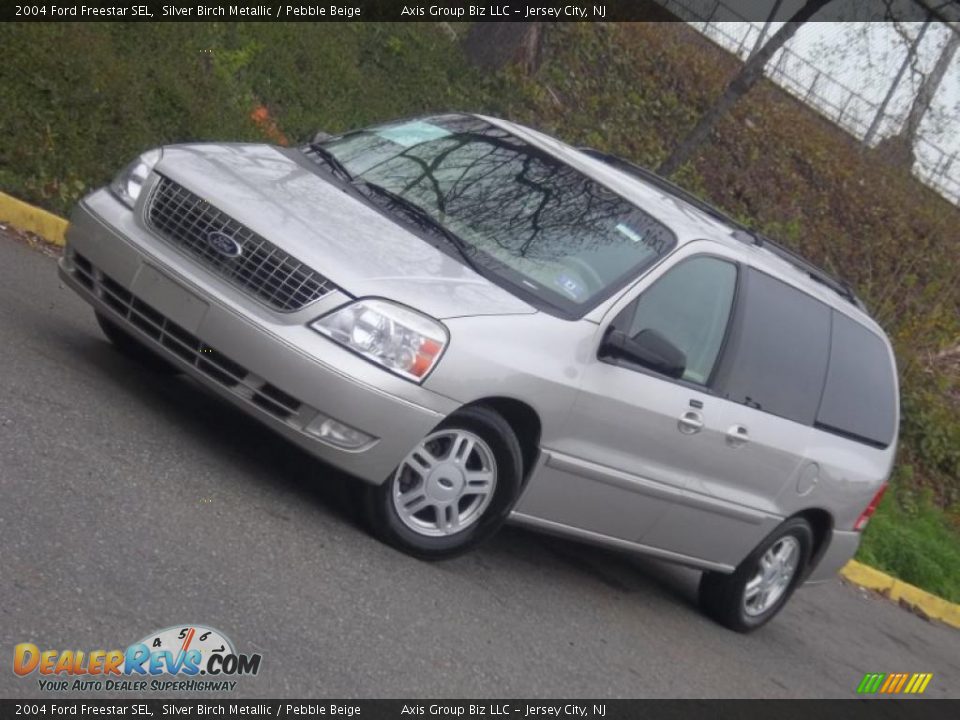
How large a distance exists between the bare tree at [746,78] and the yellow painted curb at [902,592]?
472 cm

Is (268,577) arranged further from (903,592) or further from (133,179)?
(903,592)

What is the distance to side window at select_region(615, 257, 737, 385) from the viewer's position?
6.85 meters

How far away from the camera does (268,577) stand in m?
5.55

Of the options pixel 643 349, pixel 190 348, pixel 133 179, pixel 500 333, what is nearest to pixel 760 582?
pixel 643 349

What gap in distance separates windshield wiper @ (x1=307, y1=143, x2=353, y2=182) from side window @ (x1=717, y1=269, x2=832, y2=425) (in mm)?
2030

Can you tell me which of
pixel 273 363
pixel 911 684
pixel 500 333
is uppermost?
pixel 500 333

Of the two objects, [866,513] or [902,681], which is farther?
[902,681]

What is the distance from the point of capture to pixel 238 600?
5230mm

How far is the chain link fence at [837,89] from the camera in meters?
22.2

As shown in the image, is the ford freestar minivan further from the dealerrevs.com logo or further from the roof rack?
the dealerrevs.com logo

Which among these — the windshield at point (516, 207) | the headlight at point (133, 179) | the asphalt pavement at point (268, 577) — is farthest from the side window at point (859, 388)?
the headlight at point (133, 179)

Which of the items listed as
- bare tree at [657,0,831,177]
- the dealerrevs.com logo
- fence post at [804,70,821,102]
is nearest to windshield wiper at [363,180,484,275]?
the dealerrevs.com logo

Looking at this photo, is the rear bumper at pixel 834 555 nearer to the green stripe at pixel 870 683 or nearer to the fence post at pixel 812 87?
the green stripe at pixel 870 683
